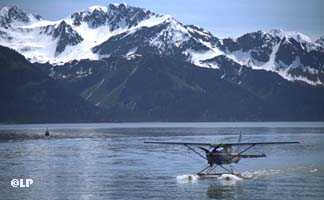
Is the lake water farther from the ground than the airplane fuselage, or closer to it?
closer to it

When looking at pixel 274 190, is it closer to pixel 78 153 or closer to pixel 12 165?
pixel 12 165

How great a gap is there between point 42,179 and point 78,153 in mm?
48730

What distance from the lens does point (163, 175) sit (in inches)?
3258

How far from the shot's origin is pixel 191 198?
207ft

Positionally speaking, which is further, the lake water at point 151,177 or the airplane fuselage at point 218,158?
the airplane fuselage at point 218,158

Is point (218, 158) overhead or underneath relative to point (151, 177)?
overhead

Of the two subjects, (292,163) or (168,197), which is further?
(292,163)

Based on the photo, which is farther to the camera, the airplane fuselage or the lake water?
the airplane fuselage

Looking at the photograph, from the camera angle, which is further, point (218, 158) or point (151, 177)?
point (151, 177)

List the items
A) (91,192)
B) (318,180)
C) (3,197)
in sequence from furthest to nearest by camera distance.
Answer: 1. (318,180)
2. (91,192)
3. (3,197)

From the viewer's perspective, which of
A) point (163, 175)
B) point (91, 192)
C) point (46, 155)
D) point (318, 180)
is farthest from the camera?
point (46, 155)

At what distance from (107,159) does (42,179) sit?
33.0 meters

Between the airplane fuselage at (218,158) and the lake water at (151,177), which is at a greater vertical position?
the airplane fuselage at (218,158)

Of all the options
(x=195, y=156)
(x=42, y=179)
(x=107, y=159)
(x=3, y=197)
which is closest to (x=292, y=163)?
(x=195, y=156)
